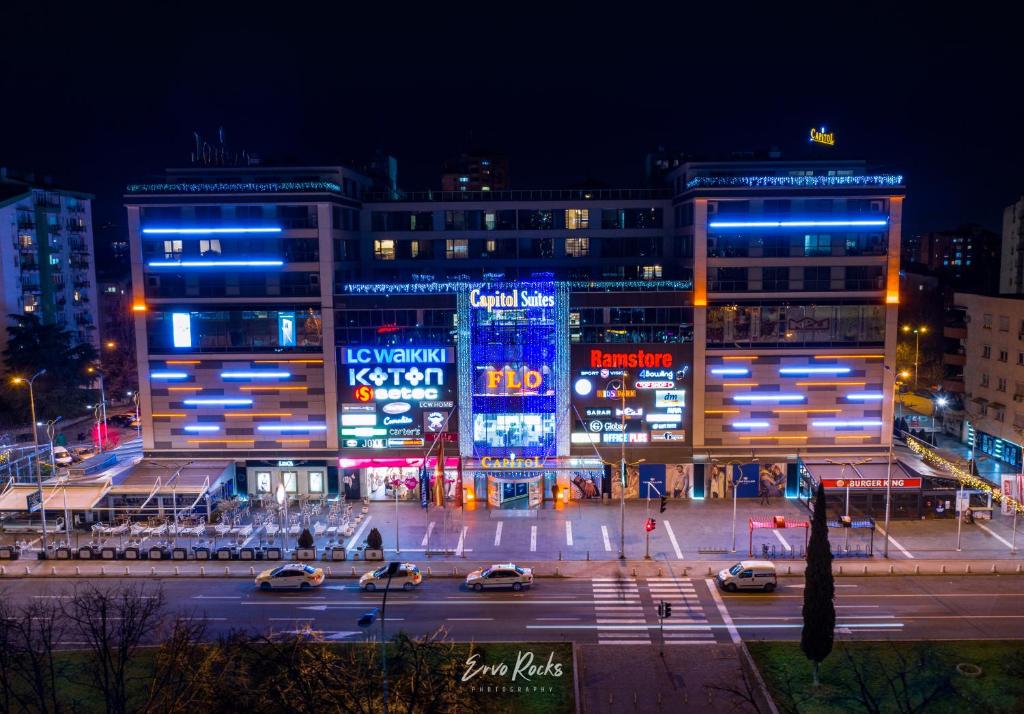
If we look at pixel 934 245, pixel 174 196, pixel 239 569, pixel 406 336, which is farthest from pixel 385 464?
pixel 934 245

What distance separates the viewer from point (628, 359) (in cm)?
6059

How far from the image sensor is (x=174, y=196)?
6088 centimetres

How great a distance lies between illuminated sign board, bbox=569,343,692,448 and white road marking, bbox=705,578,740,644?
17.2 m

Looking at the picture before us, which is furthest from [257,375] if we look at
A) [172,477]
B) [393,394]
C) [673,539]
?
[673,539]

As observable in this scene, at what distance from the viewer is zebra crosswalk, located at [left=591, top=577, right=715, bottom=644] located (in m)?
38.6

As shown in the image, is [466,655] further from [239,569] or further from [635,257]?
[635,257]

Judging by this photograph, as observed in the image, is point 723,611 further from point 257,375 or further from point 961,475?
point 257,375

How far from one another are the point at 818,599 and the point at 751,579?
36.5ft

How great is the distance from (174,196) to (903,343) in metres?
90.0

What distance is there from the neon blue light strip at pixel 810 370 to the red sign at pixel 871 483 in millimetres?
8697

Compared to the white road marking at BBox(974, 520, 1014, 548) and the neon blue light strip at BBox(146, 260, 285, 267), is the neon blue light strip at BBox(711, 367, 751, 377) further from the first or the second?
the neon blue light strip at BBox(146, 260, 285, 267)

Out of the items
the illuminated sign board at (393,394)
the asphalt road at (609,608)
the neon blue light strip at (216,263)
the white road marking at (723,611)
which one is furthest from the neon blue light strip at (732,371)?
the neon blue light strip at (216,263)

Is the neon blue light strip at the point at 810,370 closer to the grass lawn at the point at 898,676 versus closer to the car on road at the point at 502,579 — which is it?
the grass lawn at the point at 898,676

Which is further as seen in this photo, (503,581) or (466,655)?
(503,581)
